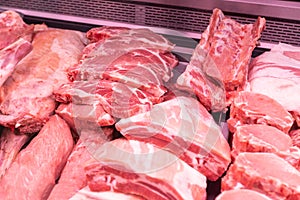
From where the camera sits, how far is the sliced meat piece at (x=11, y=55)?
2.67 meters

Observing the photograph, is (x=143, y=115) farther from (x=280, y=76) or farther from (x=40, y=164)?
(x=280, y=76)

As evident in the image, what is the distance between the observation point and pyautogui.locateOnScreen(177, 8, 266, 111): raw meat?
2564 mm

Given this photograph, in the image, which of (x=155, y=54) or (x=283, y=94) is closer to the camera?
(x=283, y=94)

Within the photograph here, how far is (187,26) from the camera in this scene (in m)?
3.23

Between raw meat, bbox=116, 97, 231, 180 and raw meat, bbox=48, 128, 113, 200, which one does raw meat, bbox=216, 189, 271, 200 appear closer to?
raw meat, bbox=116, 97, 231, 180

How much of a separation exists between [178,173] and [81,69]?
1.06 m

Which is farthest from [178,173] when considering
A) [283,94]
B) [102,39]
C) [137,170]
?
[102,39]

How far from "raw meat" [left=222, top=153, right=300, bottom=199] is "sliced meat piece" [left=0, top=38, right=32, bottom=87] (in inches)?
60.3

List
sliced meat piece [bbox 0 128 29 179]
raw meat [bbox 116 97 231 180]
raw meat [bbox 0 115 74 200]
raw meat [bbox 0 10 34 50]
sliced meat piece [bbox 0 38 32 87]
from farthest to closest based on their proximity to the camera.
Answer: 1. raw meat [bbox 0 10 34 50]
2. sliced meat piece [bbox 0 38 32 87]
3. sliced meat piece [bbox 0 128 29 179]
4. raw meat [bbox 0 115 74 200]
5. raw meat [bbox 116 97 231 180]

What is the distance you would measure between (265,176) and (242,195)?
14 cm

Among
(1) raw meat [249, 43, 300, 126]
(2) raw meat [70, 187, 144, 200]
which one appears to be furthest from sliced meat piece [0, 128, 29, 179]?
(1) raw meat [249, 43, 300, 126]

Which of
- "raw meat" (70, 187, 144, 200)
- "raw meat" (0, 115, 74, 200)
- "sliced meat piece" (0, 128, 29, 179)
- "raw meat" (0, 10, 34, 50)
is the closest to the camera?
"raw meat" (70, 187, 144, 200)

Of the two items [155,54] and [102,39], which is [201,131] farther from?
[102,39]

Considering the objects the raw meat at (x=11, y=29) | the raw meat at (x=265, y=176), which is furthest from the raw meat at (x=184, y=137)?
the raw meat at (x=11, y=29)
